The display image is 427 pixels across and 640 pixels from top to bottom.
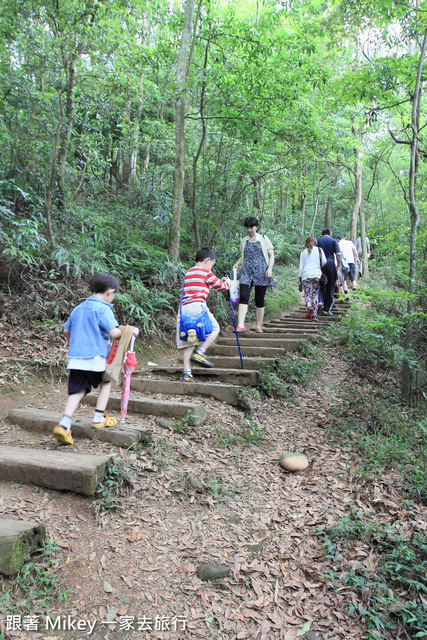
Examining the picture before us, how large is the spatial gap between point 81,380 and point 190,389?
1816mm

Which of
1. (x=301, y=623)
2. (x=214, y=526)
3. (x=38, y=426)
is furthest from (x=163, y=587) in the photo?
(x=38, y=426)

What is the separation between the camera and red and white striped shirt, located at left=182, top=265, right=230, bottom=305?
507 cm

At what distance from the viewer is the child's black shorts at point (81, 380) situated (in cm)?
350

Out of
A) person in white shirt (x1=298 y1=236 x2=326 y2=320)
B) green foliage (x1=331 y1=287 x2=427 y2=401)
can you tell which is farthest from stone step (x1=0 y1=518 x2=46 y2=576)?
person in white shirt (x1=298 y1=236 x2=326 y2=320)

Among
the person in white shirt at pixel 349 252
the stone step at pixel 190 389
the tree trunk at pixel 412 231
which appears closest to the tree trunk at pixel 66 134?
the stone step at pixel 190 389

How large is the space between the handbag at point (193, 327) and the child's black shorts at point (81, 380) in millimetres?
1633

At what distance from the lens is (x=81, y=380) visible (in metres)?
3.52

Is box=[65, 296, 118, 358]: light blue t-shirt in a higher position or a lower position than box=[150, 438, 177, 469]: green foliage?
higher

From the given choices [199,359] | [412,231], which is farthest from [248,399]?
[412,231]

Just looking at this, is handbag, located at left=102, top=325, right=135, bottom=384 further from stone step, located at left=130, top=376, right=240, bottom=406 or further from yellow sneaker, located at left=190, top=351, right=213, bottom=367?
yellow sneaker, located at left=190, top=351, right=213, bottom=367

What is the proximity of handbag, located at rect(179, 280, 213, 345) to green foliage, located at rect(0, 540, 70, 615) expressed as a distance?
9.72ft

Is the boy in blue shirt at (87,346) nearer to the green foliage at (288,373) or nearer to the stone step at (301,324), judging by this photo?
the green foliage at (288,373)

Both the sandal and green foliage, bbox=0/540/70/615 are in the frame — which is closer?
green foliage, bbox=0/540/70/615

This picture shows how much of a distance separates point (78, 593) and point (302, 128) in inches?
339
